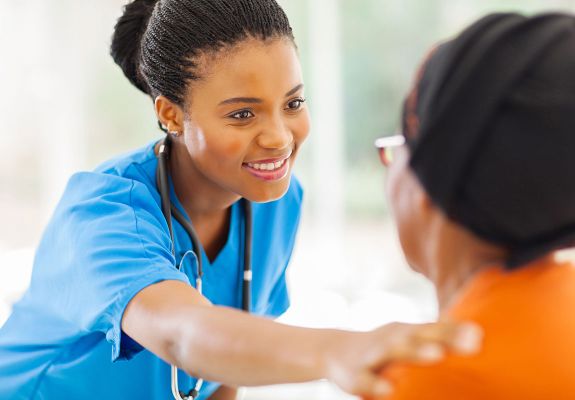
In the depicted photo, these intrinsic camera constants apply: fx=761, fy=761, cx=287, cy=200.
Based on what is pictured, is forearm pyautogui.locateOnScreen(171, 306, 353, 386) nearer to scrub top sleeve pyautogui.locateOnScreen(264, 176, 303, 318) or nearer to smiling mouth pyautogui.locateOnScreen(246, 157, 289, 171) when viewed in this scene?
smiling mouth pyautogui.locateOnScreen(246, 157, 289, 171)

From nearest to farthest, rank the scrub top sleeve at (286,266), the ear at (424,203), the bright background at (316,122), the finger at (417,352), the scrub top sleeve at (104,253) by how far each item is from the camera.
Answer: the finger at (417,352), the ear at (424,203), the scrub top sleeve at (104,253), the scrub top sleeve at (286,266), the bright background at (316,122)

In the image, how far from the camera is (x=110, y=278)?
3.61 ft

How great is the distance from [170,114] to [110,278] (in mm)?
416

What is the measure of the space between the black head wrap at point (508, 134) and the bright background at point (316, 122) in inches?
107

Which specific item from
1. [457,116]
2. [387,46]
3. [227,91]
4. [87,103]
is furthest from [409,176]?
[87,103]

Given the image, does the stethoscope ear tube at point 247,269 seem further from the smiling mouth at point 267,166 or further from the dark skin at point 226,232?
the smiling mouth at point 267,166

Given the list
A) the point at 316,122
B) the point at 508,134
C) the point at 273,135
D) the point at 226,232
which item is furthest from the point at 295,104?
the point at 316,122

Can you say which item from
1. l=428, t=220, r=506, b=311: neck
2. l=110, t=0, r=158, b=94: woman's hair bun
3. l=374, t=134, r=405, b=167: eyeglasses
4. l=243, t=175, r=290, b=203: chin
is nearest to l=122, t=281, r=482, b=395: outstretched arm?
l=428, t=220, r=506, b=311: neck

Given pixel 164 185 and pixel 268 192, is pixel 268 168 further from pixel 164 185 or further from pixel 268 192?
pixel 164 185

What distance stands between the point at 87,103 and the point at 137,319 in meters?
3.39

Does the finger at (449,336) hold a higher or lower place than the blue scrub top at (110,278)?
higher

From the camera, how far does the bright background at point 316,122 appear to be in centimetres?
372

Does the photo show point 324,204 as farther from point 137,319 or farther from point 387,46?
point 137,319

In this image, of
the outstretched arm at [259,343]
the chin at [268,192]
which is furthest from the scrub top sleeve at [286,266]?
the outstretched arm at [259,343]
